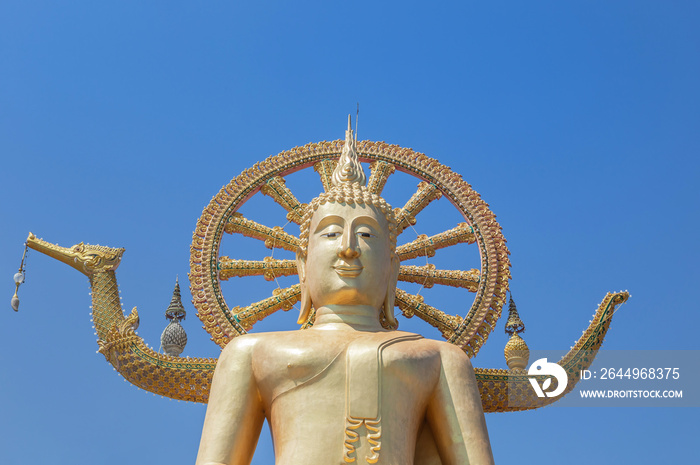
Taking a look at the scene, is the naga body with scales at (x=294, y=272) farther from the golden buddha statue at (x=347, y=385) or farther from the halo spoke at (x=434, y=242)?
the golden buddha statue at (x=347, y=385)

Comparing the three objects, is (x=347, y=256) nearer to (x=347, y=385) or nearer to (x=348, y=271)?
(x=348, y=271)

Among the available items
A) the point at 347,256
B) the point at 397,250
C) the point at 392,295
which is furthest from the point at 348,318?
the point at 397,250

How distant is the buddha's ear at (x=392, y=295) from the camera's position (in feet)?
25.4

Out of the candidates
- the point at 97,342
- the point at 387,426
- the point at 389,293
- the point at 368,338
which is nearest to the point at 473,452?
the point at 387,426

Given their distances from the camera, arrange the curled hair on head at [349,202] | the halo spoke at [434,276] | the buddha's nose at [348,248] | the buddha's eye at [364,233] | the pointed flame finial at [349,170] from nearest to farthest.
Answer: the buddha's nose at [348,248] → the buddha's eye at [364,233] → the curled hair on head at [349,202] → the pointed flame finial at [349,170] → the halo spoke at [434,276]

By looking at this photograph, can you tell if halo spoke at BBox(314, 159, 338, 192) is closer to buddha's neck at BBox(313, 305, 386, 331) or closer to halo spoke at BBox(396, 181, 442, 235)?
halo spoke at BBox(396, 181, 442, 235)

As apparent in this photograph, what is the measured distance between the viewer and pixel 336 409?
653 centimetres

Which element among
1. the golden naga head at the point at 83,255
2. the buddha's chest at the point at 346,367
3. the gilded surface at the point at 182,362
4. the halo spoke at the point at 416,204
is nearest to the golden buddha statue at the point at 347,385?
the buddha's chest at the point at 346,367

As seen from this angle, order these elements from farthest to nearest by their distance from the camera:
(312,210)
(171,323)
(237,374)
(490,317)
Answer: (171,323) → (490,317) → (312,210) → (237,374)

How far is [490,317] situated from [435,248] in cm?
91

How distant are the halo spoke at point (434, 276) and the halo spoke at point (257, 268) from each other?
3.62 feet

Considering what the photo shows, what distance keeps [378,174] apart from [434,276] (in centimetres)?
122

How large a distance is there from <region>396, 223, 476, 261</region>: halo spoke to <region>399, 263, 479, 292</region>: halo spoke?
→ 0.14 metres

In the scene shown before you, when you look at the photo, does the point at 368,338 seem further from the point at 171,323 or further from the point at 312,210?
the point at 171,323
